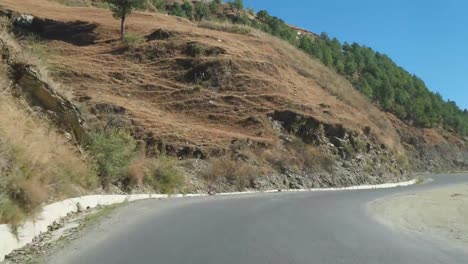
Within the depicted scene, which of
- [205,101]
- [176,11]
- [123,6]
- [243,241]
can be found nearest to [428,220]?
[243,241]

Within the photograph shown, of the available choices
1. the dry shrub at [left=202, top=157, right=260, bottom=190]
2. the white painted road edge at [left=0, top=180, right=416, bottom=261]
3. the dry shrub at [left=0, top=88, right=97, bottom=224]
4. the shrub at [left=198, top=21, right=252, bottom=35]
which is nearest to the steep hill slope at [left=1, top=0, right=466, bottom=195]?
the dry shrub at [left=202, top=157, right=260, bottom=190]

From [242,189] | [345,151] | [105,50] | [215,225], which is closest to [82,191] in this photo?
[215,225]

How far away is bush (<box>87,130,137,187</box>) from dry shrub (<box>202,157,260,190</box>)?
29.0 ft

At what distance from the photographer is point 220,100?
46.6 meters

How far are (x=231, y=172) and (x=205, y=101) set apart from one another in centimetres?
1313

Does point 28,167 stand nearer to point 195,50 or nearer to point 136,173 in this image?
point 136,173

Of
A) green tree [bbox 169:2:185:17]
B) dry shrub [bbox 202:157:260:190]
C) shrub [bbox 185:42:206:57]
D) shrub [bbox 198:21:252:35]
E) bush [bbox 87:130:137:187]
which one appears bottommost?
dry shrub [bbox 202:157:260:190]

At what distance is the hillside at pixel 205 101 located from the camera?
3347 centimetres

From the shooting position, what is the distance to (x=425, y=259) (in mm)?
9961

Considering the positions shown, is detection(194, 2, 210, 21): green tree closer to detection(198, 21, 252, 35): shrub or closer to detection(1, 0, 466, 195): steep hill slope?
detection(198, 21, 252, 35): shrub

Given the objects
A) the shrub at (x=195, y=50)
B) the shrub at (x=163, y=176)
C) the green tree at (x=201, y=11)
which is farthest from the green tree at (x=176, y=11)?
the shrub at (x=163, y=176)

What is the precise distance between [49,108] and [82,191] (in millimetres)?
4129

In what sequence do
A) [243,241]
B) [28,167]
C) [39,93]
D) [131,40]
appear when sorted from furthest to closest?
[131,40]
[39,93]
[28,167]
[243,241]

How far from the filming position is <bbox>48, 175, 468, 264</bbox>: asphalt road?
9.40 meters
